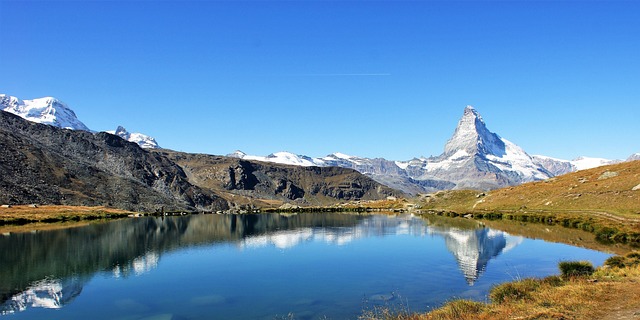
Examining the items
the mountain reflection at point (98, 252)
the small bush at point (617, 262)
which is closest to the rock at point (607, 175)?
the mountain reflection at point (98, 252)

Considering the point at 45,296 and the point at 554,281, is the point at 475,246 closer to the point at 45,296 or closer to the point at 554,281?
the point at 554,281

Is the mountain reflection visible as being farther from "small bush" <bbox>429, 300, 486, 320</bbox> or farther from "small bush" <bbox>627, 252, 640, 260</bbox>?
"small bush" <bbox>429, 300, 486, 320</bbox>

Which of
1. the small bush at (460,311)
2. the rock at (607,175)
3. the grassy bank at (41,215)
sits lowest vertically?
the small bush at (460,311)

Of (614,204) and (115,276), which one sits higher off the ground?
(614,204)

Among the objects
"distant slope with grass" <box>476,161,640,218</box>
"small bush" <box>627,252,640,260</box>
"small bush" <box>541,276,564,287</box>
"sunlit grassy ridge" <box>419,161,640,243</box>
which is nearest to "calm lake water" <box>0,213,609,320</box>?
"small bush" <box>541,276,564,287</box>

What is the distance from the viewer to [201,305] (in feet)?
125

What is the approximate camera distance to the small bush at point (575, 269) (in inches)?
1363

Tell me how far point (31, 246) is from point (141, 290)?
41.1 m

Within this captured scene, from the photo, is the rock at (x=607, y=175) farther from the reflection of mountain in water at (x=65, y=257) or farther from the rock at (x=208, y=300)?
the rock at (x=208, y=300)

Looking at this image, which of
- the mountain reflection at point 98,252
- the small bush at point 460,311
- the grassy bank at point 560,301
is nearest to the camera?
the grassy bank at point 560,301

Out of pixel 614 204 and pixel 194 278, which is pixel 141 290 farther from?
pixel 614 204

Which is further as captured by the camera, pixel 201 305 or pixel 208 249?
pixel 208 249

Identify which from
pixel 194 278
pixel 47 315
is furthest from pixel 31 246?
pixel 47 315

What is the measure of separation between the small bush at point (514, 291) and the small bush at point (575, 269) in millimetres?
5080
